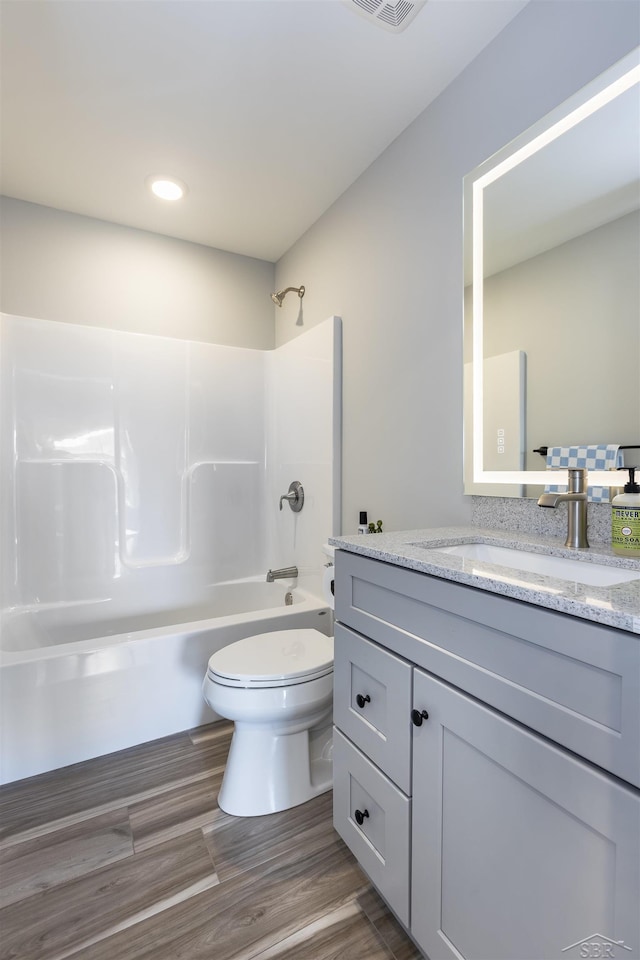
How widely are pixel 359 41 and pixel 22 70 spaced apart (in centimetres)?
116

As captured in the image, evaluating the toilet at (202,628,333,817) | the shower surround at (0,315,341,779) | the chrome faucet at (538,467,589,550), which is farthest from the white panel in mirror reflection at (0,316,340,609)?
the chrome faucet at (538,467,589,550)

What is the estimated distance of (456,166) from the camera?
153cm

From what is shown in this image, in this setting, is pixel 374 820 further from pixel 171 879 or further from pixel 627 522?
pixel 627 522

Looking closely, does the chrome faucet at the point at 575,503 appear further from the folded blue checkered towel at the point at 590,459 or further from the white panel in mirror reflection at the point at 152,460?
the white panel in mirror reflection at the point at 152,460

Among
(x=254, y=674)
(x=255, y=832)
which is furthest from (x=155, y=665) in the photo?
(x=255, y=832)

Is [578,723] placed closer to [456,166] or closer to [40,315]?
[456,166]

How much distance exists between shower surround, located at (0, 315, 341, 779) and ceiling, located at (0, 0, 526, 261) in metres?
0.68

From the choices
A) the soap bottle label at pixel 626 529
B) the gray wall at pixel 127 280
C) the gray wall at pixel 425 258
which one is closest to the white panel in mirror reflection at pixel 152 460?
the gray wall at pixel 127 280

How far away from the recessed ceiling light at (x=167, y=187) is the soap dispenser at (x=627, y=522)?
2294mm

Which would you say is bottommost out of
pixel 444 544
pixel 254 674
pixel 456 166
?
pixel 254 674

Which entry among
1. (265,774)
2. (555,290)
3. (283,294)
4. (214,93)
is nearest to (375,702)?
(265,774)

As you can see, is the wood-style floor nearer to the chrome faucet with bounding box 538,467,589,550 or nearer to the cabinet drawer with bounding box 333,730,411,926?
the cabinet drawer with bounding box 333,730,411,926

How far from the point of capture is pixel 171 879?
1.22m

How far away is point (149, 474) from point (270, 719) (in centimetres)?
158
